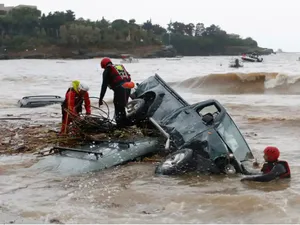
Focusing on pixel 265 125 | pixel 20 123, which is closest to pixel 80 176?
pixel 20 123

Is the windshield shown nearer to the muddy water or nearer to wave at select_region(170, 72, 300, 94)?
the muddy water

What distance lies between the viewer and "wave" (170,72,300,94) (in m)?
27.3

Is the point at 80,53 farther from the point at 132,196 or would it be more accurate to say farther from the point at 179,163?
the point at 132,196

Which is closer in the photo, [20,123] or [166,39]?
[20,123]

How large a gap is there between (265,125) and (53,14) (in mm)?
123055

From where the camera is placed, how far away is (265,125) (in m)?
12.9

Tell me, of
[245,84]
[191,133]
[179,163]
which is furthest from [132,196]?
[245,84]

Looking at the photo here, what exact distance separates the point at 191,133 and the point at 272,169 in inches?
57.0

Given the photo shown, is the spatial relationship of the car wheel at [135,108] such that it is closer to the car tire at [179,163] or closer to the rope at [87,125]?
the rope at [87,125]

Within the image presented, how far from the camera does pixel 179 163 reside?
6.85 metres

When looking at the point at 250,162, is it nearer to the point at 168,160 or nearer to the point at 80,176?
the point at 168,160

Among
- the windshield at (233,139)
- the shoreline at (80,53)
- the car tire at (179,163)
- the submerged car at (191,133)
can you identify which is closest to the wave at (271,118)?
the submerged car at (191,133)

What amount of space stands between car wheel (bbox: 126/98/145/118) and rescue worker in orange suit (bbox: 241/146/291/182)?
2671mm

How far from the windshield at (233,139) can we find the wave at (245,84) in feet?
64.1
